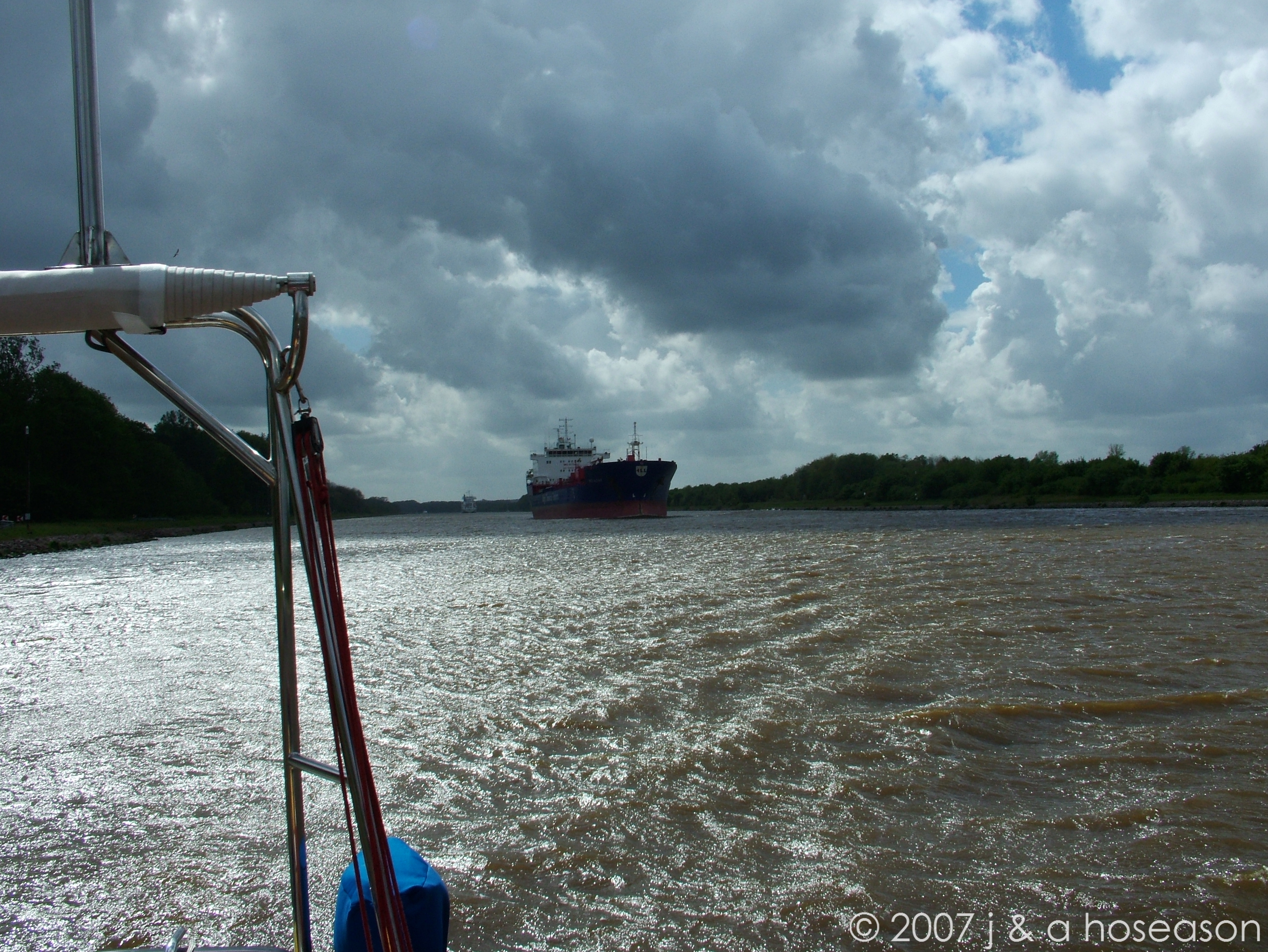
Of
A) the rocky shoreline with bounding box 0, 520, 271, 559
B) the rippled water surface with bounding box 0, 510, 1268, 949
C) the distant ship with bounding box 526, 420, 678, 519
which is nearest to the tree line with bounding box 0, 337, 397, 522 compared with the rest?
the rocky shoreline with bounding box 0, 520, 271, 559

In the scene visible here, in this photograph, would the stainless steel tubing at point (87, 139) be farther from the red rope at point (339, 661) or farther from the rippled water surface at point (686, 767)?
the rippled water surface at point (686, 767)

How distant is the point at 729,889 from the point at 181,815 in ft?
10.1

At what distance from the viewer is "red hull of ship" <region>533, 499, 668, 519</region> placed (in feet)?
199

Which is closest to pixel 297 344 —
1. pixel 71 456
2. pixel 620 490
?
pixel 620 490

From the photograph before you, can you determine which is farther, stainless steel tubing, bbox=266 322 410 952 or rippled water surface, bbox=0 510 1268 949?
rippled water surface, bbox=0 510 1268 949

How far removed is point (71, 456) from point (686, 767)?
7080 centimetres

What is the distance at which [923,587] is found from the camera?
13094 mm

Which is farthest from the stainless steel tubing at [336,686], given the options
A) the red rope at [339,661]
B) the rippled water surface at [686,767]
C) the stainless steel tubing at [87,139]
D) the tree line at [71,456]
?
the tree line at [71,456]

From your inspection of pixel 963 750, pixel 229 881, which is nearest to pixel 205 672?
pixel 229 881

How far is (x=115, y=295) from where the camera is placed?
1.74 m

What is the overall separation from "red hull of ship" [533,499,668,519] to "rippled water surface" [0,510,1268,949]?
1905 inches

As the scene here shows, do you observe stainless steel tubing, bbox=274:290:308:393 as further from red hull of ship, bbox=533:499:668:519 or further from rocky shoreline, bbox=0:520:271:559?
red hull of ship, bbox=533:499:668:519

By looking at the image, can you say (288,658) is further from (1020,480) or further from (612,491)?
(1020,480)

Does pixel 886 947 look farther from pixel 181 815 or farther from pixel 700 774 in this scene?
pixel 181 815
